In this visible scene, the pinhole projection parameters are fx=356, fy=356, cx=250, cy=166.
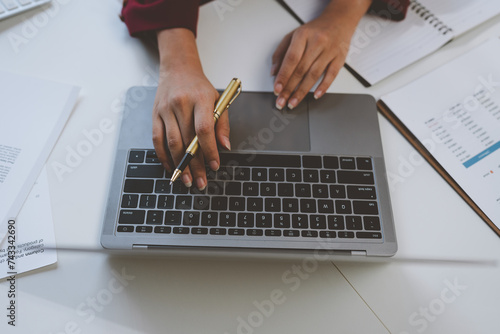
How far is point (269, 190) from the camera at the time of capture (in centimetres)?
54

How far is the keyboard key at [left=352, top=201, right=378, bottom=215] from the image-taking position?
528mm

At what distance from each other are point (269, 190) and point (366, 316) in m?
0.22

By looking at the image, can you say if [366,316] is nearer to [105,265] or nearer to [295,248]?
[295,248]

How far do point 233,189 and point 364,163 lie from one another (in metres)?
0.21

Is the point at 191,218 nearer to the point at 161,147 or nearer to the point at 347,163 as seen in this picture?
the point at 161,147

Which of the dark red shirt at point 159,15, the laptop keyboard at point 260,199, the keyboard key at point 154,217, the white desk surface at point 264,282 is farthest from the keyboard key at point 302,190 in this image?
the dark red shirt at point 159,15

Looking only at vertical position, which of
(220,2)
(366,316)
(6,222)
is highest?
(220,2)

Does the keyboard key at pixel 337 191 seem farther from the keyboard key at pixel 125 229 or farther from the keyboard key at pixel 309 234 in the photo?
the keyboard key at pixel 125 229

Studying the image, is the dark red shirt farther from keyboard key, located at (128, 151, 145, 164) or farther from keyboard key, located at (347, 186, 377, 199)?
keyboard key, located at (347, 186, 377, 199)

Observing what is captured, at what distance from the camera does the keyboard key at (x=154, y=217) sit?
0.51 meters

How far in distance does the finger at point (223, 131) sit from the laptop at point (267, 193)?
0.8 inches

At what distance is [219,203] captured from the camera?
0.53 meters

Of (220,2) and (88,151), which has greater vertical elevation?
(220,2)

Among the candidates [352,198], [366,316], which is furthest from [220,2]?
[366,316]
